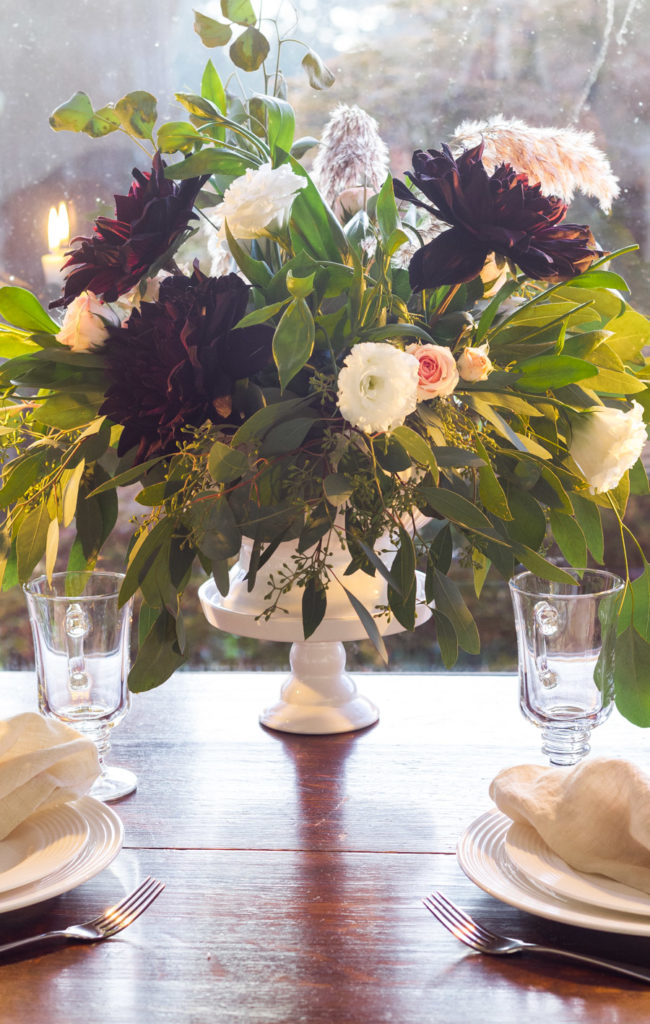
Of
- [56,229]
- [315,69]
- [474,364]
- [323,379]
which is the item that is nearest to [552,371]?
[474,364]

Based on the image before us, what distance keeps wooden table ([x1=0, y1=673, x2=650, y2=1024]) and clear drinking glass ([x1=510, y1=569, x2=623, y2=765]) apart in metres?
0.09

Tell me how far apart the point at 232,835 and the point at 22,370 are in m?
0.42

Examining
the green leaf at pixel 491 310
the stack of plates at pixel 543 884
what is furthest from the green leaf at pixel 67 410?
the stack of plates at pixel 543 884

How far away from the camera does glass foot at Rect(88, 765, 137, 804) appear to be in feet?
2.89

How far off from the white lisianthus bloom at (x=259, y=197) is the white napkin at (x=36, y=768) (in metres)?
0.40

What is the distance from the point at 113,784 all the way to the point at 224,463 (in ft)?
1.12

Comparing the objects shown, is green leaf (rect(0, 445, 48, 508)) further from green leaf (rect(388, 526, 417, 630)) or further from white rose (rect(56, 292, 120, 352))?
green leaf (rect(388, 526, 417, 630))

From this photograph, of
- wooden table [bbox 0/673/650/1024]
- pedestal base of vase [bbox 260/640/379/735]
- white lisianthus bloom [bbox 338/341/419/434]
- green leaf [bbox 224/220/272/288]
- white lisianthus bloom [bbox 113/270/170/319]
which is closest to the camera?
wooden table [bbox 0/673/650/1024]

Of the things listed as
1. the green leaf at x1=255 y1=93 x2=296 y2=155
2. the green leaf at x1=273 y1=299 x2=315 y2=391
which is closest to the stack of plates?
the green leaf at x1=273 y1=299 x2=315 y2=391

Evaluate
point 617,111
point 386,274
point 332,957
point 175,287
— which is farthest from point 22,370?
point 617,111

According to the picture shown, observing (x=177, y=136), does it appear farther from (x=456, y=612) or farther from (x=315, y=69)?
(x=456, y=612)

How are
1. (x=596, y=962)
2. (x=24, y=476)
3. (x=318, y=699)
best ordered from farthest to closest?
(x=318, y=699), (x=24, y=476), (x=596, y=962)

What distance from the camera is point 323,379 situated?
30.6 inches

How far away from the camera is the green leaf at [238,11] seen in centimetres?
89
